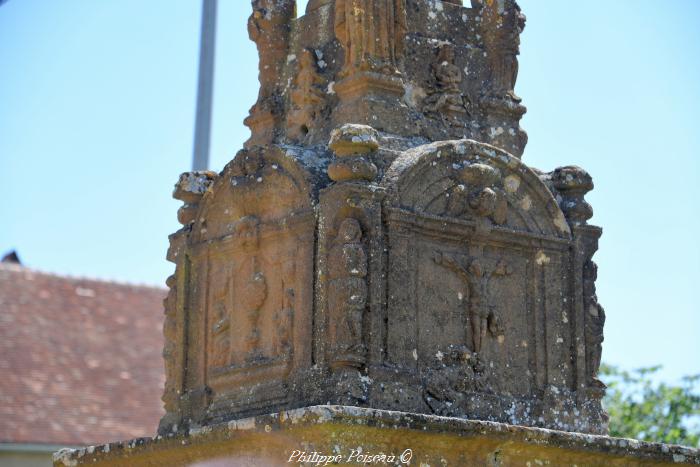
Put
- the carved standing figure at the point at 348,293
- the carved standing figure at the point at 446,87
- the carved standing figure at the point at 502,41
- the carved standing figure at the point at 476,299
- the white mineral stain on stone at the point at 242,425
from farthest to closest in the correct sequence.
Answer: the carved standing figure at the point at 502,41
the carved standing figure at the point at 446,87
the carved standing figure at the point at 476,299
the carved standing figure at the point at 348,293
the white mineral stain on stone at the point at 242,425

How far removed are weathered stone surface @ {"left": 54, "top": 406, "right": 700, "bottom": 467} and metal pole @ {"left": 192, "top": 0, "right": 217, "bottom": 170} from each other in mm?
7589

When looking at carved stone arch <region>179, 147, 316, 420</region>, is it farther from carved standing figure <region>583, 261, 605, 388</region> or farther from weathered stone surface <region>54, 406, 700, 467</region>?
carved standing figure <region>583, 261, 605, 388</region>

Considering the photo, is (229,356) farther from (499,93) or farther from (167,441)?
(499,93)

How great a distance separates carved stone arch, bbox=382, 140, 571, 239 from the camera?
1073cm

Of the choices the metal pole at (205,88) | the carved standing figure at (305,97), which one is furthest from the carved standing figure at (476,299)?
the metal pole at (205,88)

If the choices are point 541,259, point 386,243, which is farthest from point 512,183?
point 386,243

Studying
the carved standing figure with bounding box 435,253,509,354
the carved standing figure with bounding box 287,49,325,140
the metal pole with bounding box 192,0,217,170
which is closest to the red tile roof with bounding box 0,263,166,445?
the metal pole with bounding box 192,0,217,170

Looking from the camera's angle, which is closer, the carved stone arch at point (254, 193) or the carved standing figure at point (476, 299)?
the carved standing figure at point (476, 299)

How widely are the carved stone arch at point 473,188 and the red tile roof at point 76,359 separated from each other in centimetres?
1499

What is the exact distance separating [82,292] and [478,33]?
1840cm

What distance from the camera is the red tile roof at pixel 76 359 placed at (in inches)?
995

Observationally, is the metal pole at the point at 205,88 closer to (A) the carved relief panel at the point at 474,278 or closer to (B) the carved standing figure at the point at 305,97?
(B) the carved standing figure at the point at 305,97

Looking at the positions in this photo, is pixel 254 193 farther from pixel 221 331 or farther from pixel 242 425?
pixel 242 425

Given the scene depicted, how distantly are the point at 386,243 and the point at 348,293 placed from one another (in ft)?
1.56
